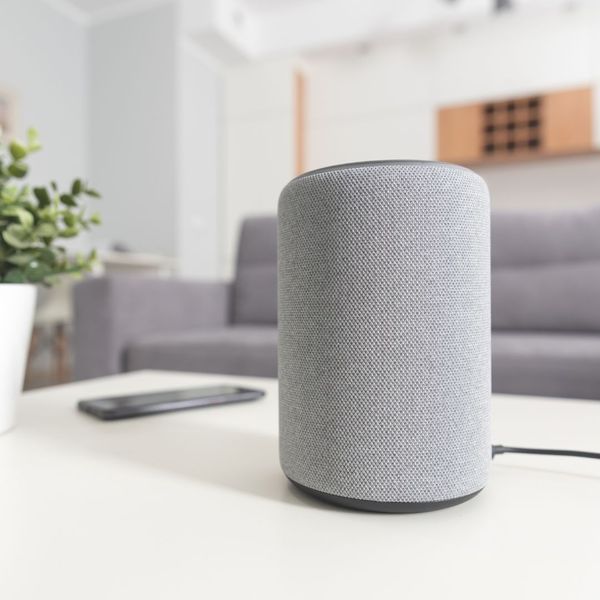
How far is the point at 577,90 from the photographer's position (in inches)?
133

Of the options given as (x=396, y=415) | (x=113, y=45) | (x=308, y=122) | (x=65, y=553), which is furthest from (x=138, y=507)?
(x=113, y=45)

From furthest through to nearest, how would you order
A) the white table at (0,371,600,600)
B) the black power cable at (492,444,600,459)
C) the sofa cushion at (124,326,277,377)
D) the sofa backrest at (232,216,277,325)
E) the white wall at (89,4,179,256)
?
1. the white wall at (89,4,179,256)
2. the sofa backrest at (232,216,277,325)
3. the sofa cushion at (124,326,277,377)
4. the black power cable at (492,444,600,459)
5. the white table at (0,371,600,600)

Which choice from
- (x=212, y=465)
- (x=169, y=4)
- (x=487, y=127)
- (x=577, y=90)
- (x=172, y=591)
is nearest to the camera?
(x=172, y=591)

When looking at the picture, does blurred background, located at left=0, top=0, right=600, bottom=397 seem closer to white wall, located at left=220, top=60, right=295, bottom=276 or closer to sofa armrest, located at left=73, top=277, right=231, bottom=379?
white wall, located at left=220, top=60, right=295, bottom=276

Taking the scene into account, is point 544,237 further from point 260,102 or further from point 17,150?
point 260,102

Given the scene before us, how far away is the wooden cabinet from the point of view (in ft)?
11.1

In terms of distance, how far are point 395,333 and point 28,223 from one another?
40 cm

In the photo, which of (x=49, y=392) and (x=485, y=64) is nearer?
(x=49, y=392)

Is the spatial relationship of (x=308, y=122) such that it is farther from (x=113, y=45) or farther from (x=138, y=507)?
(x=138, y=507)

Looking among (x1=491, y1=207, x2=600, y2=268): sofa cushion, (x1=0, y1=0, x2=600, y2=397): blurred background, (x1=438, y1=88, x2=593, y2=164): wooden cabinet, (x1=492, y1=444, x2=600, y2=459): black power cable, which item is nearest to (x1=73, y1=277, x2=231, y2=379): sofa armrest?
(x1=491, y1=207, x2=600, y2=268): sofa cushion

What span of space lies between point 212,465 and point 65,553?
152 millimetres

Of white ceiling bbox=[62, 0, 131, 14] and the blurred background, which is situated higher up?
white ceiling bbox=[62, 0, 131, 14]

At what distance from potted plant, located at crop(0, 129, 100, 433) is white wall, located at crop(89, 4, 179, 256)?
3334 mm

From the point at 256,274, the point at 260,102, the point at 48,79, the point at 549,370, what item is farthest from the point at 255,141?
the point at 549,370
